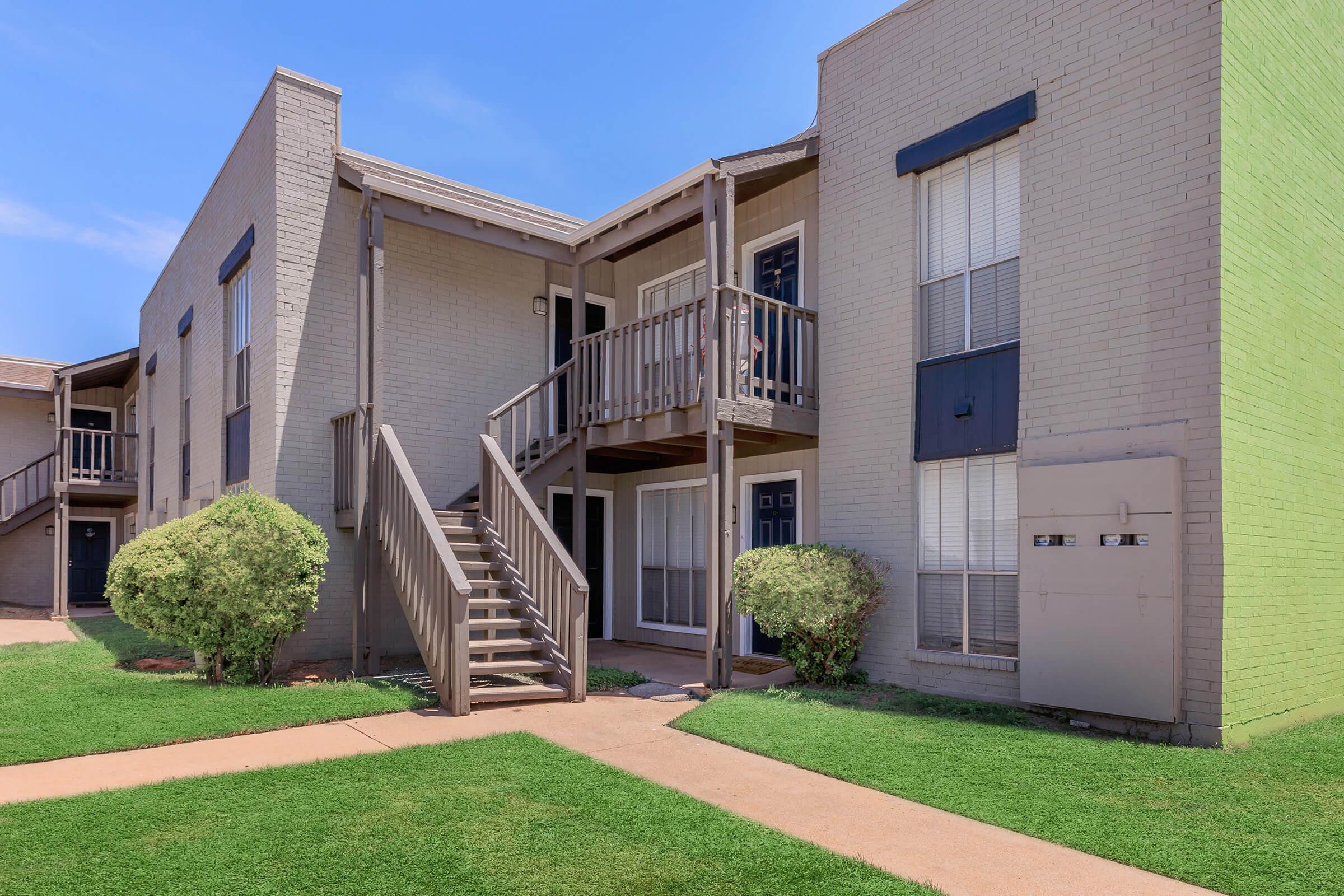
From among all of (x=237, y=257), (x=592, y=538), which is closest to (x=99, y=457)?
(x=237, y=257)

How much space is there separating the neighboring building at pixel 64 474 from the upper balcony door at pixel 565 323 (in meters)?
12.6

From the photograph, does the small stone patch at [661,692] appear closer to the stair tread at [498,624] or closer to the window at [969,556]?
the stair tread at [498,624]

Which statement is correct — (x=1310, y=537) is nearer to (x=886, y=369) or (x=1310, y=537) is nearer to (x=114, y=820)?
(x=886, y=369)

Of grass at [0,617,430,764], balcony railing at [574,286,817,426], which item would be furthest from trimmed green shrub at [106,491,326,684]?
balcony railing at [574,286,817,426]

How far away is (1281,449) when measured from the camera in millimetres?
7516

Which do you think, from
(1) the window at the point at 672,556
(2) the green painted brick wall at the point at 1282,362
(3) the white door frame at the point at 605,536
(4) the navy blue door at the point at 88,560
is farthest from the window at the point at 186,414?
(2) the green painted brick wall at the point at 1282,362

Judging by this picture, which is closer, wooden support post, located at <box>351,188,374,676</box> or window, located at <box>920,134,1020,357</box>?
window, located at <box>920,134,1020,357</box>

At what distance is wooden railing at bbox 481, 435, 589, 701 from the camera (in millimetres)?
8320

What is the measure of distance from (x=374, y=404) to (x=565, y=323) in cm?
432

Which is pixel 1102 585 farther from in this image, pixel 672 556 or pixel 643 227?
pixel 672 556

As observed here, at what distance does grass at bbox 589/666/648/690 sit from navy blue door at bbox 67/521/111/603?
751 inches

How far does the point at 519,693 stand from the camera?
8039 mm

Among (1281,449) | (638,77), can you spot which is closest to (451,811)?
(1281,449)

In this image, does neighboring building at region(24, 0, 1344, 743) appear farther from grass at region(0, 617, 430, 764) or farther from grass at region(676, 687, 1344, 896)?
grass at region(0, 617, 430, 764)
